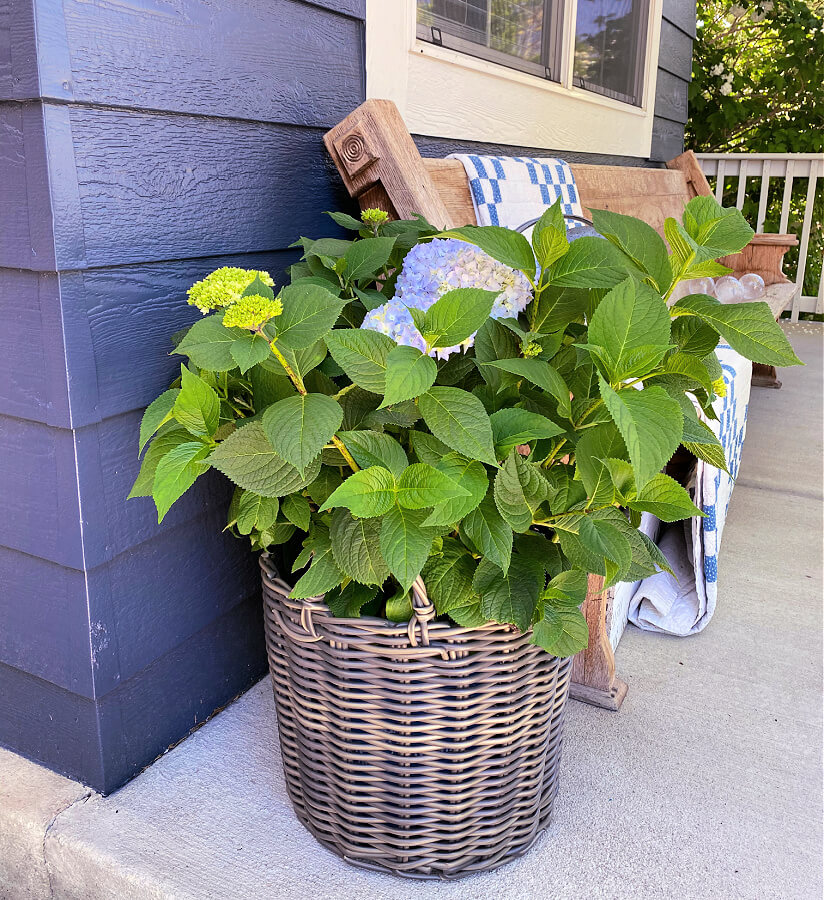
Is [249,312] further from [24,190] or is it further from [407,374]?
[24,190]

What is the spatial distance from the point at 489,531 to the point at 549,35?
75.4 inches

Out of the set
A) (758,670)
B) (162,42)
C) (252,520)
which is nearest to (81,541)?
(252,520)

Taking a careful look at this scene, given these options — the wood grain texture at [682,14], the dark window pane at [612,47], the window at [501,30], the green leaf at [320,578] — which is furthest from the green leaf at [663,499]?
the wood grain texture at [682,14]

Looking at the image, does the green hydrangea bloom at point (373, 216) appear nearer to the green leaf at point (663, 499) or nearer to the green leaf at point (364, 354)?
the green leaf at point (364, 354)

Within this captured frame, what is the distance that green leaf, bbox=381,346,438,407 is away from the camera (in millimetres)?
700

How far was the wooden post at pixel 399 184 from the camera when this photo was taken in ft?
4.07

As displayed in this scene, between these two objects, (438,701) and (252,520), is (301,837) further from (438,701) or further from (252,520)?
(252,520)

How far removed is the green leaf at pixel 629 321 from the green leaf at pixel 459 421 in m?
0.13

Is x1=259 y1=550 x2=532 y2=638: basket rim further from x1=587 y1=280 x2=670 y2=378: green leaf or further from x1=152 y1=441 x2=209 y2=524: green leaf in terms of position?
x1=587 y1=280 x2=670 y2=378: green leaf

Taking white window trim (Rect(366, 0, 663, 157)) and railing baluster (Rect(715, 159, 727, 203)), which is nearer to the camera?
white window trim (Rect(366, 0, 663, 157))

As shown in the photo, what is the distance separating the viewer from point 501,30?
204cm

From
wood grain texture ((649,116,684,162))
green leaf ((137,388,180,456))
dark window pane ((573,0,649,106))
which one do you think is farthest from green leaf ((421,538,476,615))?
wood grain texture ((649,116,684,162))

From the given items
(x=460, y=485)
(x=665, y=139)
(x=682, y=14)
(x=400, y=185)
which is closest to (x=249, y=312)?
(x=460, y=485)

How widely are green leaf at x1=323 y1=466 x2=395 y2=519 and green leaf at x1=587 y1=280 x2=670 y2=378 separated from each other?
23 cm
